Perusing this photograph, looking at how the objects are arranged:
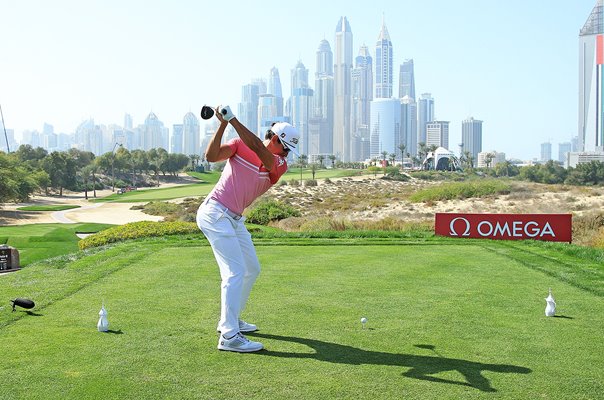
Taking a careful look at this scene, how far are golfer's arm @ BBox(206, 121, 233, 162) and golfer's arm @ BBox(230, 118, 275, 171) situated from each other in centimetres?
20

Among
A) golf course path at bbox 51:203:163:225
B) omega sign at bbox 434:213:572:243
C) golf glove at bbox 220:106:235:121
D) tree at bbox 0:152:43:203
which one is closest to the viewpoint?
golf glove at bbox 220:106:235:121

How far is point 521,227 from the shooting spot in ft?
60.2

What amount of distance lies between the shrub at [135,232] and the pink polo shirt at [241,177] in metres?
15.1

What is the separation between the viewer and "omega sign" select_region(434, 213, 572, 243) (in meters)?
18.2

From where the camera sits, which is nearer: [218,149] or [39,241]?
[218,149]

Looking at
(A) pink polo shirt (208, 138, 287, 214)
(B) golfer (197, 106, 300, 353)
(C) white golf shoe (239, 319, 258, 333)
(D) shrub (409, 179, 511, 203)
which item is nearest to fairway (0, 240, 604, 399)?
(C) white golf shoe (239, 319, 258, 333)

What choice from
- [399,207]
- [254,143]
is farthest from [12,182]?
[254,143]

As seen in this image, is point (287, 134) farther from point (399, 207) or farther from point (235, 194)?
point (399, 207)

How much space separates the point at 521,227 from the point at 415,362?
13521 millimetres

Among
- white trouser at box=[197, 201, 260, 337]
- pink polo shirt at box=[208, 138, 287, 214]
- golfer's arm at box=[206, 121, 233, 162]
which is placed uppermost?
golfer's arm at box=[206, 121, 233, 162]

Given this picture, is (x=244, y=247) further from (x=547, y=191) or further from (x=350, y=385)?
(x=547, y=191)

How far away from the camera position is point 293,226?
30.7 metres

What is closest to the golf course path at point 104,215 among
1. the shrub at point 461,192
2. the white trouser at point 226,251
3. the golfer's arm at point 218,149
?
the shrub at point 461,192

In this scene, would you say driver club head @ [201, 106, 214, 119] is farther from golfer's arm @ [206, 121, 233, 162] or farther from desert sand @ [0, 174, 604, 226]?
desert sand @ [0, 174, 604, 226]
